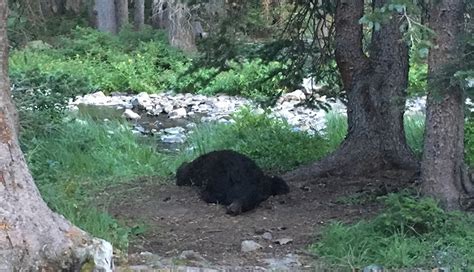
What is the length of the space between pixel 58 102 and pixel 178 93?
11.0 m

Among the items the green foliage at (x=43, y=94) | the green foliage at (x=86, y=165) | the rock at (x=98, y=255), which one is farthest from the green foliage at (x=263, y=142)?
the rock at (x=98, y=255)

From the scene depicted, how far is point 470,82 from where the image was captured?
19.1 ft

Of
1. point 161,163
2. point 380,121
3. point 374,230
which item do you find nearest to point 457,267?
point 374,230

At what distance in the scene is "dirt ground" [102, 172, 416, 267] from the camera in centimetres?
618

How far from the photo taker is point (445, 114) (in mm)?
6062

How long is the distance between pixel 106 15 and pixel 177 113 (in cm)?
1351

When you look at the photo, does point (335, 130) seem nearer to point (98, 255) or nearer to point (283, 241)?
point (283, 241)

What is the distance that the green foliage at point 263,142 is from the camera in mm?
9977

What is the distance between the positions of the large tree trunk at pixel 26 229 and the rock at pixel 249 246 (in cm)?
158

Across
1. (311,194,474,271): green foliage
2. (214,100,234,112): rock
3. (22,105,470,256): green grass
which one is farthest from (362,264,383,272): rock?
(214,100,234,112): rock

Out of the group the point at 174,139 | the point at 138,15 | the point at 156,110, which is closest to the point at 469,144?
the point at 174,139

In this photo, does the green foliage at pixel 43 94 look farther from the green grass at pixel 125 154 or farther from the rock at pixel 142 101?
the rock at pixel 142 101

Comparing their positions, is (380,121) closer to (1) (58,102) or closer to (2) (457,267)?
(2) (457,267)

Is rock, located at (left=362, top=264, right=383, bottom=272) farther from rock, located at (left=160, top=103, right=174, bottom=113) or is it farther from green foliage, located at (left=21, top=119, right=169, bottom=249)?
rock, located at (left=160, top=103, right=174, bottom=113)
